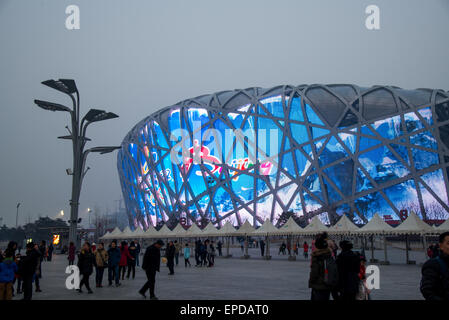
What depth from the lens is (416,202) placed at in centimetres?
5094

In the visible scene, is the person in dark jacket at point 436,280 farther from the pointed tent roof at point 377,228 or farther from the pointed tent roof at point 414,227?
the pointed tent roof at point 377,228

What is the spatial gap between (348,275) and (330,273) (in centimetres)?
111

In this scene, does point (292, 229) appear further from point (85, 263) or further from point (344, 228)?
point (85, 263)

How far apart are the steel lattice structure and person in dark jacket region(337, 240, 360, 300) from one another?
45.8 metres

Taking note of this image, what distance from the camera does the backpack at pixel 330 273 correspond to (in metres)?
7.18

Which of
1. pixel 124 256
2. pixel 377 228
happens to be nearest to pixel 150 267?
pixel 124 256

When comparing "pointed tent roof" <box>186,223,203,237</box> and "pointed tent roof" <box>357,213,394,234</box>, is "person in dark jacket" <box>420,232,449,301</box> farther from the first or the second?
"pointed tent roof" <box>186,223,203,237</box>

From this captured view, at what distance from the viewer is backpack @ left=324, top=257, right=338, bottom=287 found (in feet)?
23.5

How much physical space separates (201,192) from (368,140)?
2422cm

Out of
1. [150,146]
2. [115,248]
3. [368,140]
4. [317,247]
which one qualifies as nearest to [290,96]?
[368,140]

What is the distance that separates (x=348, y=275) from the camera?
26.7 feet

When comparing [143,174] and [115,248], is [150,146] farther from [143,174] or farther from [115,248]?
[115,248]

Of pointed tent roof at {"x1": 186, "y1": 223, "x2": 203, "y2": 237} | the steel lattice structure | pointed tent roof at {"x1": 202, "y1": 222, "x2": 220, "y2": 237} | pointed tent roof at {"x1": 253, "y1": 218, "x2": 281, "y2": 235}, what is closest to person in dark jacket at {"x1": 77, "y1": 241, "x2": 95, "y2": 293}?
pointed tent roof at {"x1": 253, "y1": 218, "x2": 281, "y2": 235}

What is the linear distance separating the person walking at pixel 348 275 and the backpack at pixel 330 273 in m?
1.00
